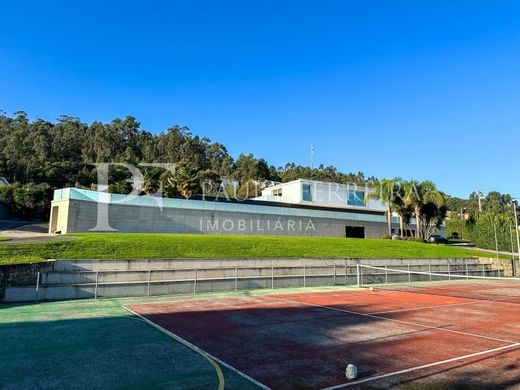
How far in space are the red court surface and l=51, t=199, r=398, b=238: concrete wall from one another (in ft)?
60.6

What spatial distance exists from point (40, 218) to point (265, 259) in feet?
174

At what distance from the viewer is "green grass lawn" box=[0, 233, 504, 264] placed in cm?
2048

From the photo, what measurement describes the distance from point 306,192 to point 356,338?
166 feet

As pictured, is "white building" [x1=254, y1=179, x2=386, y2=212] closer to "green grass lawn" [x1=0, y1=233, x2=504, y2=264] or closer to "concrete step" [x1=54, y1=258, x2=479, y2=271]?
"green grass lawn" [x1=0, y1=233, x2=504, y2=264]

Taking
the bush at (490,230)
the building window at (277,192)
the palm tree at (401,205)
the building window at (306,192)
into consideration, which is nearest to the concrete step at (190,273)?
the palm tree at (401,205)

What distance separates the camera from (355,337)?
1034cm

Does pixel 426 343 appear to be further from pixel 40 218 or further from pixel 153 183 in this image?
pixel 40 218

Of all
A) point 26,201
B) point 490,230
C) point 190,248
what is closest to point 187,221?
point 190,248

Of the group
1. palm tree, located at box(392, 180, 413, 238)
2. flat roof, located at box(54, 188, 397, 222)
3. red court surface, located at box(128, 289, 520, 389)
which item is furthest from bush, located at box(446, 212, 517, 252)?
red court surface, located at box(128, 289, 520, 389)

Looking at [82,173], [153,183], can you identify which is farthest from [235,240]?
[82,173]

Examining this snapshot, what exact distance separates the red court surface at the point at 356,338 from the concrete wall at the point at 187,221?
18.5m

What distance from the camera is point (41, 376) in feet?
23.1

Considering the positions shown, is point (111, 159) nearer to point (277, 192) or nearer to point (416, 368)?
point (277, 192)

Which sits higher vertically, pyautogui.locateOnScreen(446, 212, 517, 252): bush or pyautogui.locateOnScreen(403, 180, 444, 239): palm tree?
pyautogui.locateOnScreen(403, 180, 444, 239): palm tree
